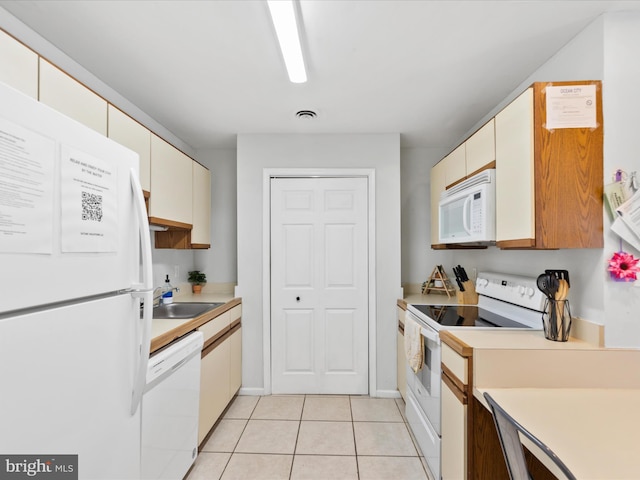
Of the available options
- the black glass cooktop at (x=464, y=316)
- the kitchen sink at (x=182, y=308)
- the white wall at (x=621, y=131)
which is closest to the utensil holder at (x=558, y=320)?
the white wall at (x=621, y=131)

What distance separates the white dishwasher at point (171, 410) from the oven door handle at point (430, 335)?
1.39m

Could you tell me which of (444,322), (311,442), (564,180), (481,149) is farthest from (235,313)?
(564,180)

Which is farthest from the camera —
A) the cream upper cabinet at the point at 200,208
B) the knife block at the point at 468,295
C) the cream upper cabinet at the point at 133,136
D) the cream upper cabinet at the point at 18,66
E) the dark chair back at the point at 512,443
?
the cream upper cabinet at the point at 200,208

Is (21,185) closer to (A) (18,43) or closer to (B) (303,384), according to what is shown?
(A) (18,43)

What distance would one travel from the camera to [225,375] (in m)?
2.64

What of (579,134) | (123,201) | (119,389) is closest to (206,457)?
(119,389)

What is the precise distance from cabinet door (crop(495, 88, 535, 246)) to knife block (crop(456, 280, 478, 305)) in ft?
3.33

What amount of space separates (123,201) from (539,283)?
191 cm

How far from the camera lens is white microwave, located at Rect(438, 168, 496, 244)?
6.30ft

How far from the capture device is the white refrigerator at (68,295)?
29.4 inches

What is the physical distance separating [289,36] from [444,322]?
183 cm

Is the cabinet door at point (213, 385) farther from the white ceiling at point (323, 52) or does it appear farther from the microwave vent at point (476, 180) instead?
the microwave vent at point (476, 180)

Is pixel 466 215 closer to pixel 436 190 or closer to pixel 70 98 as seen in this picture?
pixel 436 190

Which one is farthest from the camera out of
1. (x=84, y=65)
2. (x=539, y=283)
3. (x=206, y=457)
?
(x=206, y=457)
